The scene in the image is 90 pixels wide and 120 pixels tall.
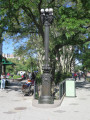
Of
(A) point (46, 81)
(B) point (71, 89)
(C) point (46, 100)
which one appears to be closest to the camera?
(C) point (46, 100)

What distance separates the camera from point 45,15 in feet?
37.1

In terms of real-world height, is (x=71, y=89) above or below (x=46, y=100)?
above

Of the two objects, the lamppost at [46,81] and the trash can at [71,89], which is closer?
the lamppost at [46,81]

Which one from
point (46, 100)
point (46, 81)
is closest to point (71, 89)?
point (46, 81)

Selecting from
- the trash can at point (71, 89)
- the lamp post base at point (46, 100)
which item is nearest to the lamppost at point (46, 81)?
the lamp post base at point (46, 100)

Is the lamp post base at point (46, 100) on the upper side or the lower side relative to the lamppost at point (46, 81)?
lower

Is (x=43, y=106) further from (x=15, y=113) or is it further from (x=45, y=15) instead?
(x=45, y=15)

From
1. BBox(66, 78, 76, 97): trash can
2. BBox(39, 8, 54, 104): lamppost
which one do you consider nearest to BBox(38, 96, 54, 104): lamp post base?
BBox(39, 8, 54, 104): lamppost

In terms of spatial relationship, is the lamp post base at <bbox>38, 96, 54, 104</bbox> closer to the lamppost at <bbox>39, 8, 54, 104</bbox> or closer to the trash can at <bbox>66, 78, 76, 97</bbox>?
the lamppost at <bbox>39, 8, 54, 104</bbox>

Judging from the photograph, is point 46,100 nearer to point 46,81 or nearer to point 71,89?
point 46,81

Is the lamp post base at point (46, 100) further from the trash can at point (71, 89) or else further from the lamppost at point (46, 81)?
the trash can at point (71, 89)

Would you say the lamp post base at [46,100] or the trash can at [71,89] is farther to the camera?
the trash can at [71,89]

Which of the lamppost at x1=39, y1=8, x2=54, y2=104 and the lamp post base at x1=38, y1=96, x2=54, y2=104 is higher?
the lamppost at x1=39, y1=8, x2=54, y2=104

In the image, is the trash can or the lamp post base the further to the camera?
the trash can
